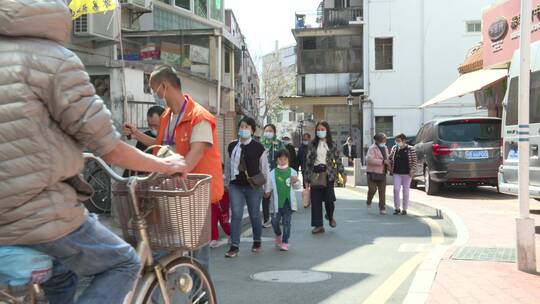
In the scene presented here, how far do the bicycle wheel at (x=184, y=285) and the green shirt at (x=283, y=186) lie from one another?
4.65 metres

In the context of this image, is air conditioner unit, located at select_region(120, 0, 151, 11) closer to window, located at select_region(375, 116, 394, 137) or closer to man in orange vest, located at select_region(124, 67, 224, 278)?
man in orange vest, located at select_region(124, 67, 224, 278)

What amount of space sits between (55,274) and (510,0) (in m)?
17.6

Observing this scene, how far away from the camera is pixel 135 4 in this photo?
15555 millimetres

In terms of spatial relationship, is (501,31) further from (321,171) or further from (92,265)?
(92,265)

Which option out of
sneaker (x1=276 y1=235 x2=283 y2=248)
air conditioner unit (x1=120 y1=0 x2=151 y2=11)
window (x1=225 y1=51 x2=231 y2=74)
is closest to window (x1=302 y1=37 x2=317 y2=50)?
window (x1=225 y1=51 x2=231 y2=74)

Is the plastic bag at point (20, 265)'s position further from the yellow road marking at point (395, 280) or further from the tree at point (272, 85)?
the tree at point (272, 85)

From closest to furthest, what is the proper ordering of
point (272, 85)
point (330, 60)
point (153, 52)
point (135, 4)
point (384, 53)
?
point (135, 4), point (153, 52), point (384, 53), point (330, 60), point (272, 85)

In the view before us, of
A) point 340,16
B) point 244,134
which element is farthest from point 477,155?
point 340,16

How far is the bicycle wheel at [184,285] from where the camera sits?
3261 millimetres

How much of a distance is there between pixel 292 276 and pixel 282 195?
2043 millimetres

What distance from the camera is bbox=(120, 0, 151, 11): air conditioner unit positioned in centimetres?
1529

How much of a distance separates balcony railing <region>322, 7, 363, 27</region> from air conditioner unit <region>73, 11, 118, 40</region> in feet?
80.7

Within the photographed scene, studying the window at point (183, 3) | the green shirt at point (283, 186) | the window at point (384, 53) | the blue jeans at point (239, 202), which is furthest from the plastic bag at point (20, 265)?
the window at point (384, 53)

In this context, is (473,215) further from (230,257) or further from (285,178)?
(230,257)
